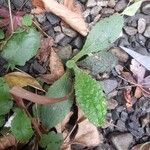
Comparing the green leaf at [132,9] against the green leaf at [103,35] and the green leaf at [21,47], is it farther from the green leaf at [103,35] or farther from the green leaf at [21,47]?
the green leaf at [21,47]

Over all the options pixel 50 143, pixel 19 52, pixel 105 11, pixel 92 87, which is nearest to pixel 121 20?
pixel 105 11

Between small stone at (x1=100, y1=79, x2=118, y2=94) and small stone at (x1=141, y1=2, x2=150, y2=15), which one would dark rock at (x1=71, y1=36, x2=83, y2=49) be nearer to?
small stone at (x1=100, y1=79, x2=118, y2=94)

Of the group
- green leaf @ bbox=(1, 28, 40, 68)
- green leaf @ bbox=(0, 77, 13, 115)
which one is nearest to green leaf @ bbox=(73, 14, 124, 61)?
green leaf @ bbox=(1, 28, 40, 68)

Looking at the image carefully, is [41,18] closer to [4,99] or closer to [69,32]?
[69,32]

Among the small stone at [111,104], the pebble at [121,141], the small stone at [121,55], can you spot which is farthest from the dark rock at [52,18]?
the pebble at [121,141]

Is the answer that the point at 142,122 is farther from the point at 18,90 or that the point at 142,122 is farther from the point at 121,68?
the point at 18,90

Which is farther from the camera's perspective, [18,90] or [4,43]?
[4,43]

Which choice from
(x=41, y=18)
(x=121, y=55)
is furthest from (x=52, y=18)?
(x=121, y=55)
